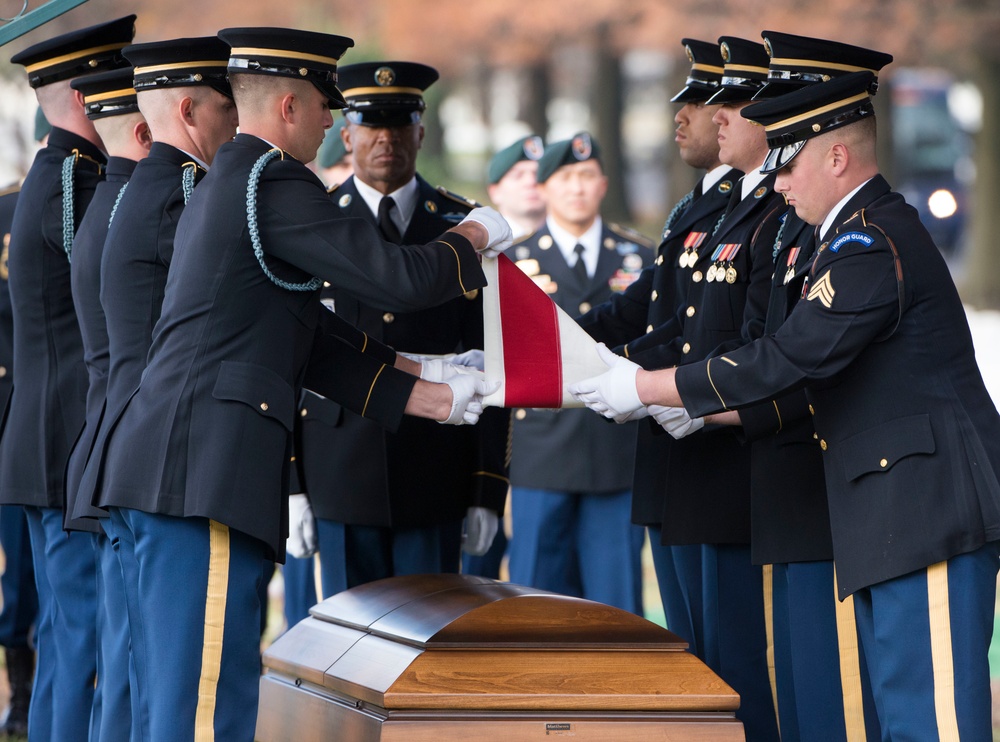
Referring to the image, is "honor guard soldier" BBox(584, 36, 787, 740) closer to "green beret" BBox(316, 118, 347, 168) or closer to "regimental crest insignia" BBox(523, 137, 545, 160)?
"regimental crest insignia" BBox(523, 137, 545, 160)

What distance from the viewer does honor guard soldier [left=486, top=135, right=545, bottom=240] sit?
24.7 ft

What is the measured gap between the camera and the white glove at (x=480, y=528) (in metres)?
4.89

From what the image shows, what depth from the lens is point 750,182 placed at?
4.47 meters

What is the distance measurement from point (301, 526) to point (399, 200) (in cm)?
112

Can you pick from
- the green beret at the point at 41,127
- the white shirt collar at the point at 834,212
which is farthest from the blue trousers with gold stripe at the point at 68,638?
the green beret at the point at 41,127

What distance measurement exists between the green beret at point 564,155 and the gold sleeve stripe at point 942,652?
3659 millimetres

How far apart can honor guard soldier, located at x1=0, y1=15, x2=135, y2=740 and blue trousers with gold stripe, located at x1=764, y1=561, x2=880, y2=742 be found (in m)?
2.08

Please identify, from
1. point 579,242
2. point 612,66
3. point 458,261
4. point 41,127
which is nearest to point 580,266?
point 579,242

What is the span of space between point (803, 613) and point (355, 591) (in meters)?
1.29

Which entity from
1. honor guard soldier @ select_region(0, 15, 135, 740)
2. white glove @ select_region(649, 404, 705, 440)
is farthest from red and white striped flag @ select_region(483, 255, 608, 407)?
honor guard soldier @ select_region(0, 15, 135, 740)

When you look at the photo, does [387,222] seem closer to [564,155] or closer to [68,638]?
[68,638]

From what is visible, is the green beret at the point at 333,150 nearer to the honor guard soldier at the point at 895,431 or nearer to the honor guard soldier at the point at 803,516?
the honor guard soldier at the point at 803,516

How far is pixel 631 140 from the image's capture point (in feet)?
93.3

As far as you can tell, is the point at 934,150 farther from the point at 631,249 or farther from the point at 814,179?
the point at 814,179
